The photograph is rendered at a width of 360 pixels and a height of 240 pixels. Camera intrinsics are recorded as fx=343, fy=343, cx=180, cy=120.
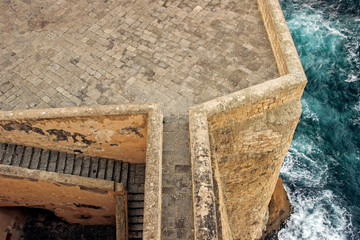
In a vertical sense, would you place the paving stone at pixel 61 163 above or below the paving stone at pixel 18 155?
below

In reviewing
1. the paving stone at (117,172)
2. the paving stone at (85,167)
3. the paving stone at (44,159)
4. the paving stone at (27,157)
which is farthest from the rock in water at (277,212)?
the paving stone at (27,157)

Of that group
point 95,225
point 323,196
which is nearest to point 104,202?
point 95,225

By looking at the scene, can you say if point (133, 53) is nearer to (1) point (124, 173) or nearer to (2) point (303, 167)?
(1) point (124, 173)

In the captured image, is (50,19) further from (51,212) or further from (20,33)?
(51,212)

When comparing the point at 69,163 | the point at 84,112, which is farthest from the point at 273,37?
the point at 69,163

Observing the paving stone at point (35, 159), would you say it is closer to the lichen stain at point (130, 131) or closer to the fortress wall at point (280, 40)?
the lichen stain at point (130, 131)

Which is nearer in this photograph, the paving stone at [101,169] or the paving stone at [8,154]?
the paving stone at [8,154]
